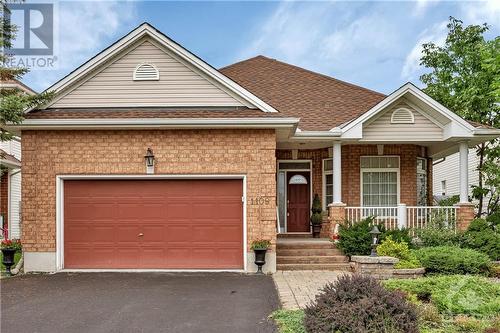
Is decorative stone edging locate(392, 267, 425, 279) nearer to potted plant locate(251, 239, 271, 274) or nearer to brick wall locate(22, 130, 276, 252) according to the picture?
potted plant locate(251, 239, 271, 274)

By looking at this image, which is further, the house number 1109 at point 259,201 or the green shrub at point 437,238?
the green shrub at point 437,238

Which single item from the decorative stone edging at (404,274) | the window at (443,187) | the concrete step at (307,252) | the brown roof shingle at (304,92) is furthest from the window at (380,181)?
the window at (443,187)

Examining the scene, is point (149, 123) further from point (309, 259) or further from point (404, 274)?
point (404, 274)

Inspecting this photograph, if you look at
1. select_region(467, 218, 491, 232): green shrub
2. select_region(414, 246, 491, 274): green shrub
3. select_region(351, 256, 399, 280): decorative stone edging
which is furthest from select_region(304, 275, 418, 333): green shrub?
select_region(467, 218, 491, 232): green shrub

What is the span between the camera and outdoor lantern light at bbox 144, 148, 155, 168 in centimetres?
1136

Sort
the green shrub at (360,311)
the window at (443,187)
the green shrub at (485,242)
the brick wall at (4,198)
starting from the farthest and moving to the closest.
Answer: the window at (443,187)
the brick wall at (4,198)
the green shrub at (485,242)
the green shrub at (360,311)

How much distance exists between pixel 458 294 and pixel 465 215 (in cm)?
665

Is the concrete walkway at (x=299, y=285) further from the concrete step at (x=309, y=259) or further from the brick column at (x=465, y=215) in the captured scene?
A: the brick column at (x=465, y=215)

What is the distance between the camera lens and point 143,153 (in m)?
11.5

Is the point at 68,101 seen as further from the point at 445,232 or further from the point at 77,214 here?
the point at 445,232

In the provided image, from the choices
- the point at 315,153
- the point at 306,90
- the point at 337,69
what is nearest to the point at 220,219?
the point at 315,153

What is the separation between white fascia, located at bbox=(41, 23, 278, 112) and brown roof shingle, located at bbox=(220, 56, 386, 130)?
206 cm

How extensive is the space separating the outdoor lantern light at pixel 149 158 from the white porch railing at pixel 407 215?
5568 mm

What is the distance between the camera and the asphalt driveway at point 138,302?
6762mm
